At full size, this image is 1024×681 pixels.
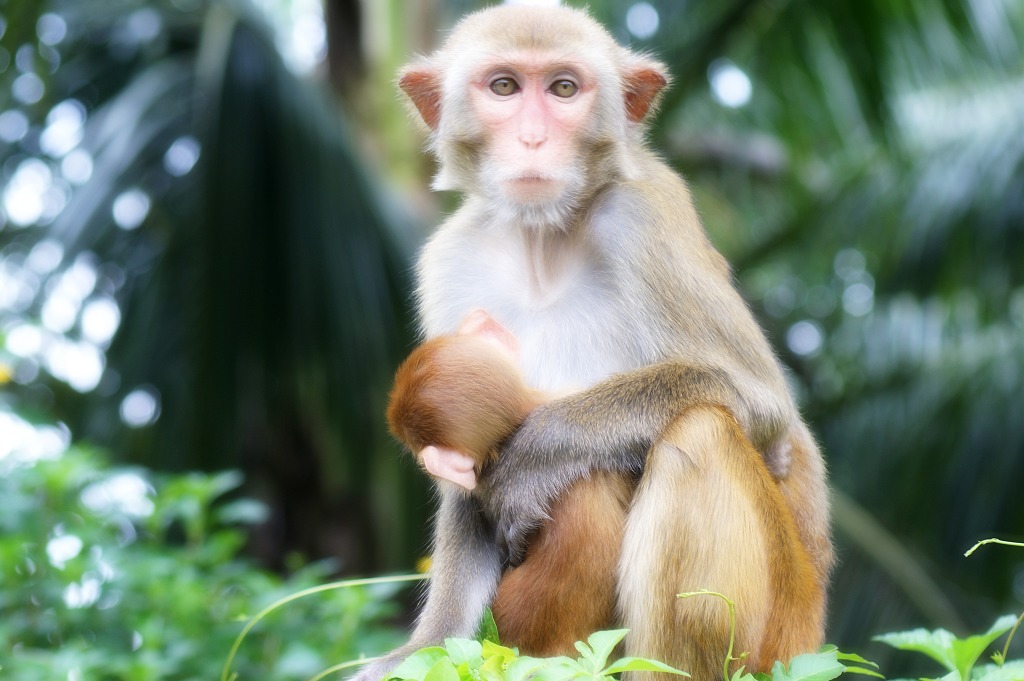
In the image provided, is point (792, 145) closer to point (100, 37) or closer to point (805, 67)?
point (805, 67)

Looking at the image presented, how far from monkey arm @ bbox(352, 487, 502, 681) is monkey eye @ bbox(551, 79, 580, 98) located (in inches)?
48.3

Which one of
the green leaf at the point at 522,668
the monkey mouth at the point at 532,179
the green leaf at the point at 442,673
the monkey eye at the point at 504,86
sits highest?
the monkey eye at the point at 504,86

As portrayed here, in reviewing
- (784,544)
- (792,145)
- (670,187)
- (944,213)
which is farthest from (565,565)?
(792,145)

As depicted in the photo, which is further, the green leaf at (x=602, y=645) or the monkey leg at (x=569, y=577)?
the monkey leg at (x=569, y=577)

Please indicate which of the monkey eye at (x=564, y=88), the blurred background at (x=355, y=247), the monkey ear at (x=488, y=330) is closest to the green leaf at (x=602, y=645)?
the monkey ear at (x=488, y=330)

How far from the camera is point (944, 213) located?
6910mm

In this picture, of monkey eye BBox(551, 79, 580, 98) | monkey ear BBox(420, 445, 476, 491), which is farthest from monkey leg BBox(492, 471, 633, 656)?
monkey eye BBox(551, 79, 580, 98)

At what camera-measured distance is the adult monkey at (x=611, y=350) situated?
2.81 m

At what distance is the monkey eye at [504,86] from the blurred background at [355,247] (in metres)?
2.26

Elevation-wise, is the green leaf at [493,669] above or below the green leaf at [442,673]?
below

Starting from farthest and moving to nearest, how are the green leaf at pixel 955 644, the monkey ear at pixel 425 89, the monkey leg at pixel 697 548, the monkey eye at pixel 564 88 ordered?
1. the monkey ear at pixel 425 89
2. the monkey eye at pixel 564 88
3. the monkey leg at pixel 697 548
4. the green leaf at pixel 955 644

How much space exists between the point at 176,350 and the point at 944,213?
4681 mm

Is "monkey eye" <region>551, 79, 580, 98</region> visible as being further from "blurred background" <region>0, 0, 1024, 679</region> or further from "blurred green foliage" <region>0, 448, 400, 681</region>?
"blurred background" <region>0, 0, 1024, 679</region>

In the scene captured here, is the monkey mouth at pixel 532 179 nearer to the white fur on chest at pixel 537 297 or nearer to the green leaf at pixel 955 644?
the white fur on chest at pixel 537 297
